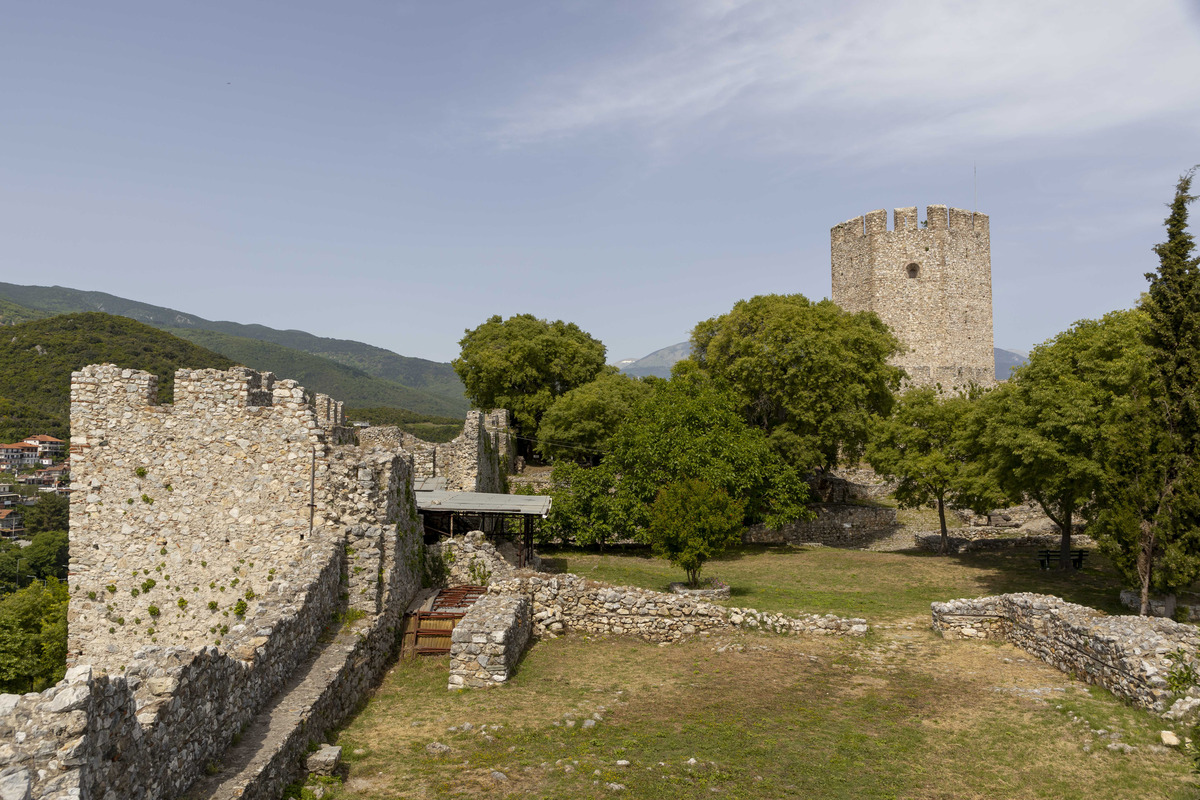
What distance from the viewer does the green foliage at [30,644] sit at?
780 inches

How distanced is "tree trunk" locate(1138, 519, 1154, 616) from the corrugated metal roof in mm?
12959

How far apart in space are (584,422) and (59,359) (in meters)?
64.8

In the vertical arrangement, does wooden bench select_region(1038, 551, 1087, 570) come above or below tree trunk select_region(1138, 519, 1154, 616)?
below

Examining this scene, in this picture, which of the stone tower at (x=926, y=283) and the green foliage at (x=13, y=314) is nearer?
the stone tower at (x=926, y=283)

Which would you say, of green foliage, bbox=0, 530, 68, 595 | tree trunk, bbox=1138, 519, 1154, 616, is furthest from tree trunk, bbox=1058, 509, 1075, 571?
green foliage, bbox=0, 530, 68, 595

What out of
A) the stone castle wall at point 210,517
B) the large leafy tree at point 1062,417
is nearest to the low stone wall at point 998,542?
the large leafy tree at point 1062,417

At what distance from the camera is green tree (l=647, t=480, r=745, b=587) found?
19.1 m

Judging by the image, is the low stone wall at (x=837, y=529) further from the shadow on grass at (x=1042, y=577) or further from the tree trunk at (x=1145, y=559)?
the tree trunk at (x=1145, y=559)

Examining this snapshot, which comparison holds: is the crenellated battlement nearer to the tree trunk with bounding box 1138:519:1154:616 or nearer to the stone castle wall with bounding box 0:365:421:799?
the tree trunk with bounding box 1138:519:1154:616

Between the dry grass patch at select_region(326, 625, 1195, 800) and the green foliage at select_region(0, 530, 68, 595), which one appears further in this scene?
the green foliage at select_region(0, 530, 68, 595)

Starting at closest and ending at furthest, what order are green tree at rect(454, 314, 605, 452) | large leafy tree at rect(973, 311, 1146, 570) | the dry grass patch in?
the dry grass patch
large leafy tree at rect(973, 311, 1146, 570)
green tree at rect(454, 314, 605, 452)

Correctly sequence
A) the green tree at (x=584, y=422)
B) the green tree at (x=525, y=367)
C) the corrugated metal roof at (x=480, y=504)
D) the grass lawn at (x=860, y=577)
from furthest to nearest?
the green tree at (x=525, y=367)
the green tree at (x=584, y=422)
the grass lawn at (x=860, y=577)
the corrugated metal roof at (x=480, y=504)

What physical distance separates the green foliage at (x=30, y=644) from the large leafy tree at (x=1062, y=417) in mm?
25155

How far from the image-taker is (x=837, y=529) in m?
34.6
